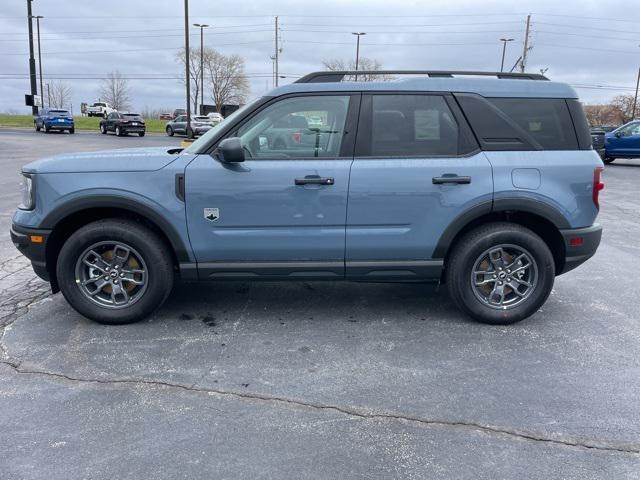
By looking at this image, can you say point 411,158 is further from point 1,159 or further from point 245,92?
point 245,92

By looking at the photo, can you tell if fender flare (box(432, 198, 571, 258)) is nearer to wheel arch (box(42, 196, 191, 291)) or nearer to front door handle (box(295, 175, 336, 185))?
front door handle (box(295, 175, 336, 185))

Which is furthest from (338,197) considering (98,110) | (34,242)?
(98,110)

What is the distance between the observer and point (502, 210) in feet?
13.5

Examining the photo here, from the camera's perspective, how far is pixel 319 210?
4.03m

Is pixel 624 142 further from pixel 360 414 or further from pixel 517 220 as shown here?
pixel 360 414

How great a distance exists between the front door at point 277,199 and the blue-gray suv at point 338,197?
1 centimetres

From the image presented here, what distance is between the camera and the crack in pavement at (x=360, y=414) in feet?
8.88

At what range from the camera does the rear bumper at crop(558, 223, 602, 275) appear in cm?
420

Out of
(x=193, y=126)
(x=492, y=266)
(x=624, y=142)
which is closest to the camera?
(x=492, y=266)

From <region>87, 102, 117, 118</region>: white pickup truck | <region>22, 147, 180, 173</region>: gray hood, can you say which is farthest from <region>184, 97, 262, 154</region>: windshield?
<region>87, 102, 117, 118</region>: white pickup truck

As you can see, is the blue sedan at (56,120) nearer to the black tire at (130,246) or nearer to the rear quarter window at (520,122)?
the black tire at (130,246)

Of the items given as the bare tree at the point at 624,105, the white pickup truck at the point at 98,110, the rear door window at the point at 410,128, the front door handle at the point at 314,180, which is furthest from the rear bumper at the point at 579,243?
the white pickup truck at the point at 98,110

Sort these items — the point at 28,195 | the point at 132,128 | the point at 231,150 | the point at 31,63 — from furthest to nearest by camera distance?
the point at 31,63 < the point at 132,128 < the point at 28,195 < the point at 231,150

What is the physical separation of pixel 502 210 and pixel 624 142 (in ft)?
62.1
